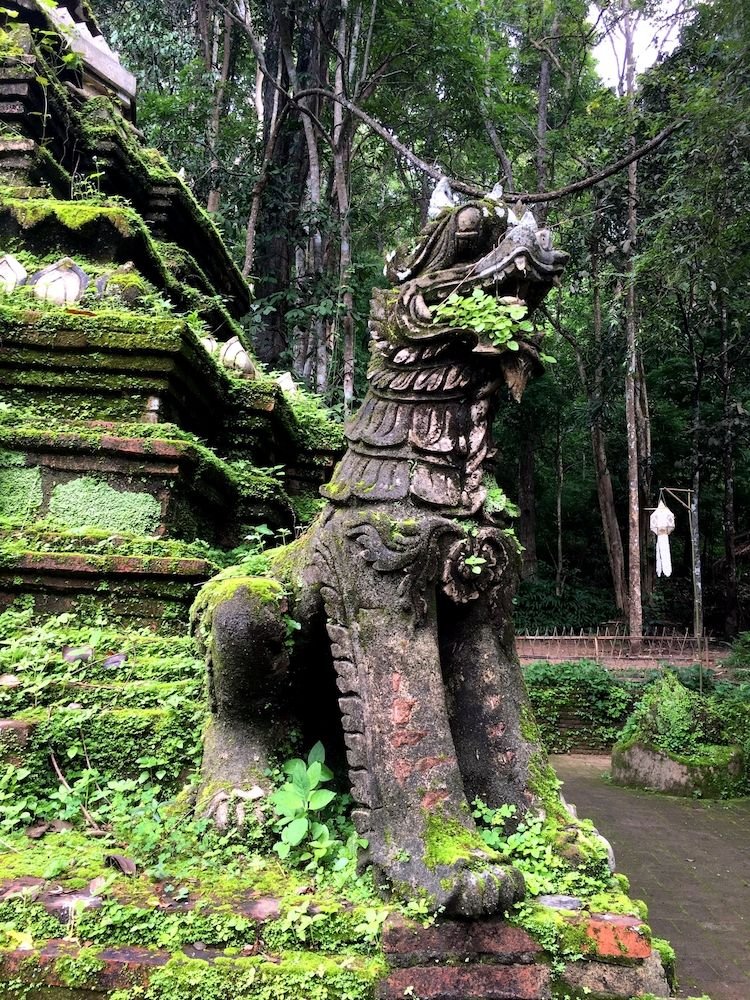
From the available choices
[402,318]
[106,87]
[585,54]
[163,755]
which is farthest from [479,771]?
[585,54]

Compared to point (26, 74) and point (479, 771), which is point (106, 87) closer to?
point (26, 74)

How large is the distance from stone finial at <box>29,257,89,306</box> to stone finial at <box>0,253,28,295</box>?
0.40 feet

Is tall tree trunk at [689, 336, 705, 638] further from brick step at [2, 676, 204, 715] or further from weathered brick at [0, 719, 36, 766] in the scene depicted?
weathered brick at [0, 719, 36, 766]

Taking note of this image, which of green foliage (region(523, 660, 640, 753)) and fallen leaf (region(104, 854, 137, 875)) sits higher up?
fallen leaf (region(104, 854, 137, 875))

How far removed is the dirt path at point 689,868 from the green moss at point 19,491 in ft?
11.4

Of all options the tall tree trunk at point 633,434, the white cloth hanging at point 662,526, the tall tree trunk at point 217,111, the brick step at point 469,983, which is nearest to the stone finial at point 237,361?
the brick step at point 469,983

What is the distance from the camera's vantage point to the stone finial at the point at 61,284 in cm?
410

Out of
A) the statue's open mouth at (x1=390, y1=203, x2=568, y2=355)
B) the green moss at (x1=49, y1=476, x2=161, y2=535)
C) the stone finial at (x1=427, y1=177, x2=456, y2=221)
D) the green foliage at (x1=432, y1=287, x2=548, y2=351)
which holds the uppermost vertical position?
the stone finial at (x1=427, y1=177, x2=456, y2=221)

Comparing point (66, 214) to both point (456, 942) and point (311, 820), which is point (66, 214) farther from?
point (456, 942)

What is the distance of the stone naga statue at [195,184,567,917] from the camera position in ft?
6.98

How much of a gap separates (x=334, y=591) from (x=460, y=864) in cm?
83

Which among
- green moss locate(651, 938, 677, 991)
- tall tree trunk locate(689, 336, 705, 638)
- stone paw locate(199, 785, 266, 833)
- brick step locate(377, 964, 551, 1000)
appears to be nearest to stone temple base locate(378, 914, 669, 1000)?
brick step locate(377, 964, 551, 1000)

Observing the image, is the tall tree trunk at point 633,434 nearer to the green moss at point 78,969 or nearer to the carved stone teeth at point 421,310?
the carved stone teeth at point 421,310

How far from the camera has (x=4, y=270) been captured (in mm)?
4324
